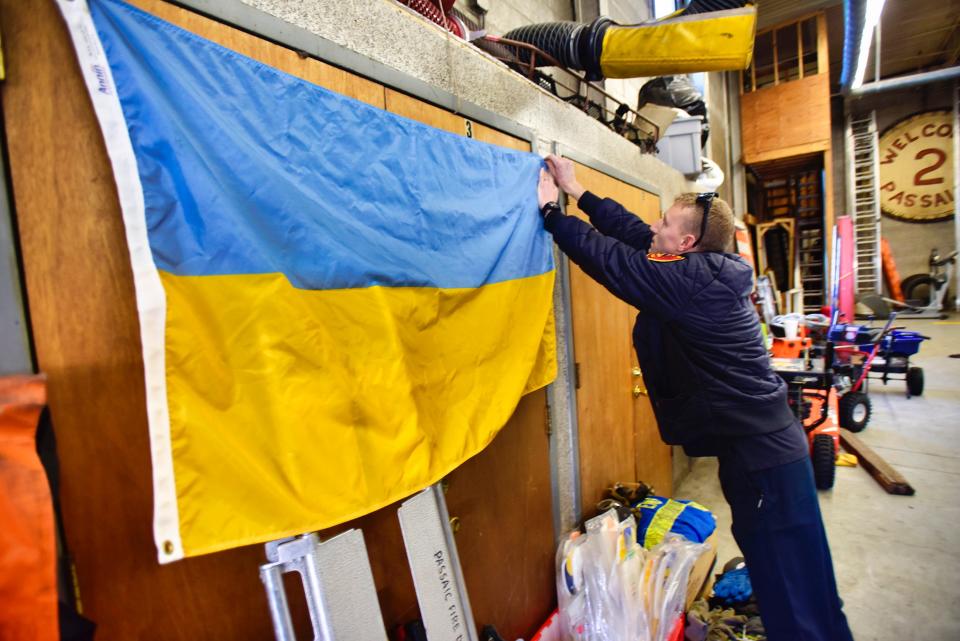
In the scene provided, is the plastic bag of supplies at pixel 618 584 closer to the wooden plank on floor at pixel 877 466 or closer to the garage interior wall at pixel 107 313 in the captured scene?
the garage interior wall at pixel 107 313

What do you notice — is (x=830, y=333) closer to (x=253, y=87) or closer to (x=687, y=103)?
(x=687, y=103)

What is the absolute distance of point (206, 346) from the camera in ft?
2.94

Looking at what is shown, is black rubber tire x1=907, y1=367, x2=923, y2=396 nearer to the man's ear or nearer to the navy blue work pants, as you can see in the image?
the navy blue work pants

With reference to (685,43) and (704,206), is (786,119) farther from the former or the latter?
(704,206)

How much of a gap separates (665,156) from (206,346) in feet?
16.5

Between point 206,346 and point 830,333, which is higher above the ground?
point 206,346

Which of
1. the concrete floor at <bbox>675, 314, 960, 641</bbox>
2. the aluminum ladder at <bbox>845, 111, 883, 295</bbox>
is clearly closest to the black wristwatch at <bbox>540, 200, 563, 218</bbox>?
the concrete floor at <bbox>675, 314, 960, 641</bbox>

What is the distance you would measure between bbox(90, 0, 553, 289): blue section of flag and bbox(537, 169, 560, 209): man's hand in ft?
1.49

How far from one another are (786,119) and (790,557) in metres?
12.1

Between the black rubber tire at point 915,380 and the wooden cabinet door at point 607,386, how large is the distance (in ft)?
16.5

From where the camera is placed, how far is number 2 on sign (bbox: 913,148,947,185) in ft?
38.4

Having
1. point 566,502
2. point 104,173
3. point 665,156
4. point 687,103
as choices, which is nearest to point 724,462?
point 566,502

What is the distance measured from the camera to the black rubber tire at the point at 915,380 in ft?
19.6

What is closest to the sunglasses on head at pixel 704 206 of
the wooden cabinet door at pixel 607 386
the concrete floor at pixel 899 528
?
the wooden cabinet door at pixel 607 386
